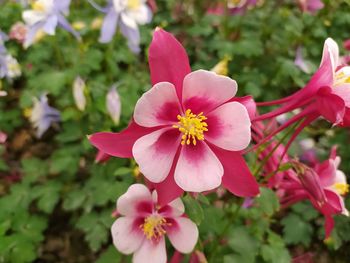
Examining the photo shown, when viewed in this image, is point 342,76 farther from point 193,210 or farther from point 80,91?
point 80,91

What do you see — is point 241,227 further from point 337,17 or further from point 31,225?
point 337,17

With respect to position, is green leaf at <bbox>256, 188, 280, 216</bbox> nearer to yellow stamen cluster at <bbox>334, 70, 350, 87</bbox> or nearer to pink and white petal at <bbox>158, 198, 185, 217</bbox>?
pink and white petal at <bbox>158, 198, 185, 217</bbox>

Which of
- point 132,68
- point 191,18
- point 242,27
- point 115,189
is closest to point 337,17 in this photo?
point 242,27

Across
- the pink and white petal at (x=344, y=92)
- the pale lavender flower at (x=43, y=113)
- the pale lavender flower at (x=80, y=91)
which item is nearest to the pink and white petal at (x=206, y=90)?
the pink and white petal at (x=344, y=92)

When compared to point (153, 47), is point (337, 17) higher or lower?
lower

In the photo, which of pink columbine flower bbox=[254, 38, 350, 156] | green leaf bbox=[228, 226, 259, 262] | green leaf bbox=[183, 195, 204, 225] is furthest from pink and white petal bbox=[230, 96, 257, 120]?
green leaf bbox=[228, 226, 259, 262]
